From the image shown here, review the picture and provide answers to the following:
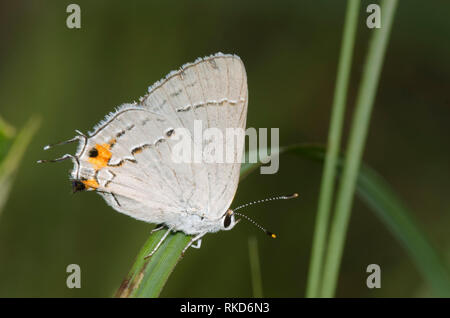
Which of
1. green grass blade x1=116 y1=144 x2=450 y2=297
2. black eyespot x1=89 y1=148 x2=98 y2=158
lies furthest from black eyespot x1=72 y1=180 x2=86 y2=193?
green grass blade x1=116 y1=144 x2=450 y2=297

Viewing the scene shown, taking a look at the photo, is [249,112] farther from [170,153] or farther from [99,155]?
[99,155]

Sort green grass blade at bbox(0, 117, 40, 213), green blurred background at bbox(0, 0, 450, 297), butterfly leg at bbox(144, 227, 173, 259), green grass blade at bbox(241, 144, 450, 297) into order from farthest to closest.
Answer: green blurred background at bbox(0, 0, 450, 297), green grass blade at bbox(241, 144, 450, 297), butterfly leg at bbox(144, 227, 173, 259), green grass blade at bbox(0, 117, 40, 213)

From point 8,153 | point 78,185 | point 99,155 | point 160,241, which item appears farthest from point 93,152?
point 8,153

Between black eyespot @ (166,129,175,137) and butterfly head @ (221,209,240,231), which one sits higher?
black eyespot @ (166,129,175,137)

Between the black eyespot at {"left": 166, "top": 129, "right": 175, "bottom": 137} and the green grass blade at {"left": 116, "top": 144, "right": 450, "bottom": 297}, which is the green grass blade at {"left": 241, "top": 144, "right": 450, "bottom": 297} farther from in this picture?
the black eyespot at {"left": 166, "top": 129, "right": 175, "bottom": 137}

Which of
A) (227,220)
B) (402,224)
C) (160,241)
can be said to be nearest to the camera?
(160,241)
